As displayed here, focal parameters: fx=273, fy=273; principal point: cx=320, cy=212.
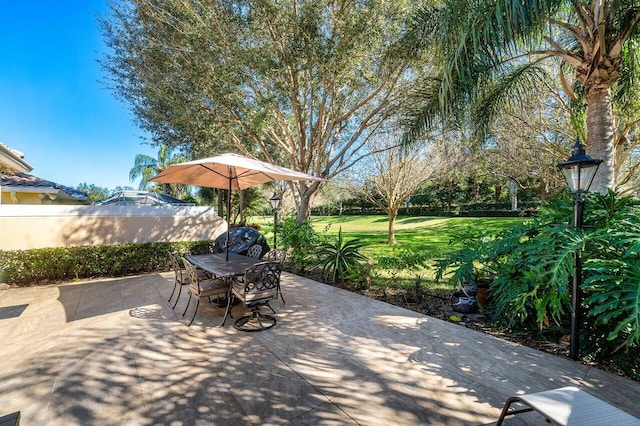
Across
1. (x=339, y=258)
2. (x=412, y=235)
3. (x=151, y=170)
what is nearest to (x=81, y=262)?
(x=339, y=258)

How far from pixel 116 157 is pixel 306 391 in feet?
133

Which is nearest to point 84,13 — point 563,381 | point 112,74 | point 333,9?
point 112,74

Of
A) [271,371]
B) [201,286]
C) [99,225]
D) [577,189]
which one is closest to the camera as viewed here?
[271,371]

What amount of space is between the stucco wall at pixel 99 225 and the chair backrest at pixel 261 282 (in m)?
6.14

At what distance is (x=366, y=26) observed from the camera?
6.97 m

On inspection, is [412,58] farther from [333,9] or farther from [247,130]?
[247,130]

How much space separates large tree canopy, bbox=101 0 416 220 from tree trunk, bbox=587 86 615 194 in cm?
460

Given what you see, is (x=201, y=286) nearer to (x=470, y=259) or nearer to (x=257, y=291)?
(x=257, y=291)

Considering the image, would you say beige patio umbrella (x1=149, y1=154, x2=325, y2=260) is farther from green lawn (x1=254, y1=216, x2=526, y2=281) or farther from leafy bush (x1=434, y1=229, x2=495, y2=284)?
leafy bush (x1=434, y1=229, x2=495, y2=284)

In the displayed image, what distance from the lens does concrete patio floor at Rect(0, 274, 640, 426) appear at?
2.43m

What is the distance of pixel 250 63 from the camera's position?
725 centimetres

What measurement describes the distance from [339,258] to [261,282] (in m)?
2.78

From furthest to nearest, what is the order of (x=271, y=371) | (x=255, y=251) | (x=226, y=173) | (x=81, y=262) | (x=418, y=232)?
(x=418, y=232) → (x=81, y=262) → (x=255, y=251) → (x=226, y=173) → (x=271, y=371)

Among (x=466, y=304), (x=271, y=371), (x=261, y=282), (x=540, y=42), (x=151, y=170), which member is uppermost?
(x=151, y=170)
